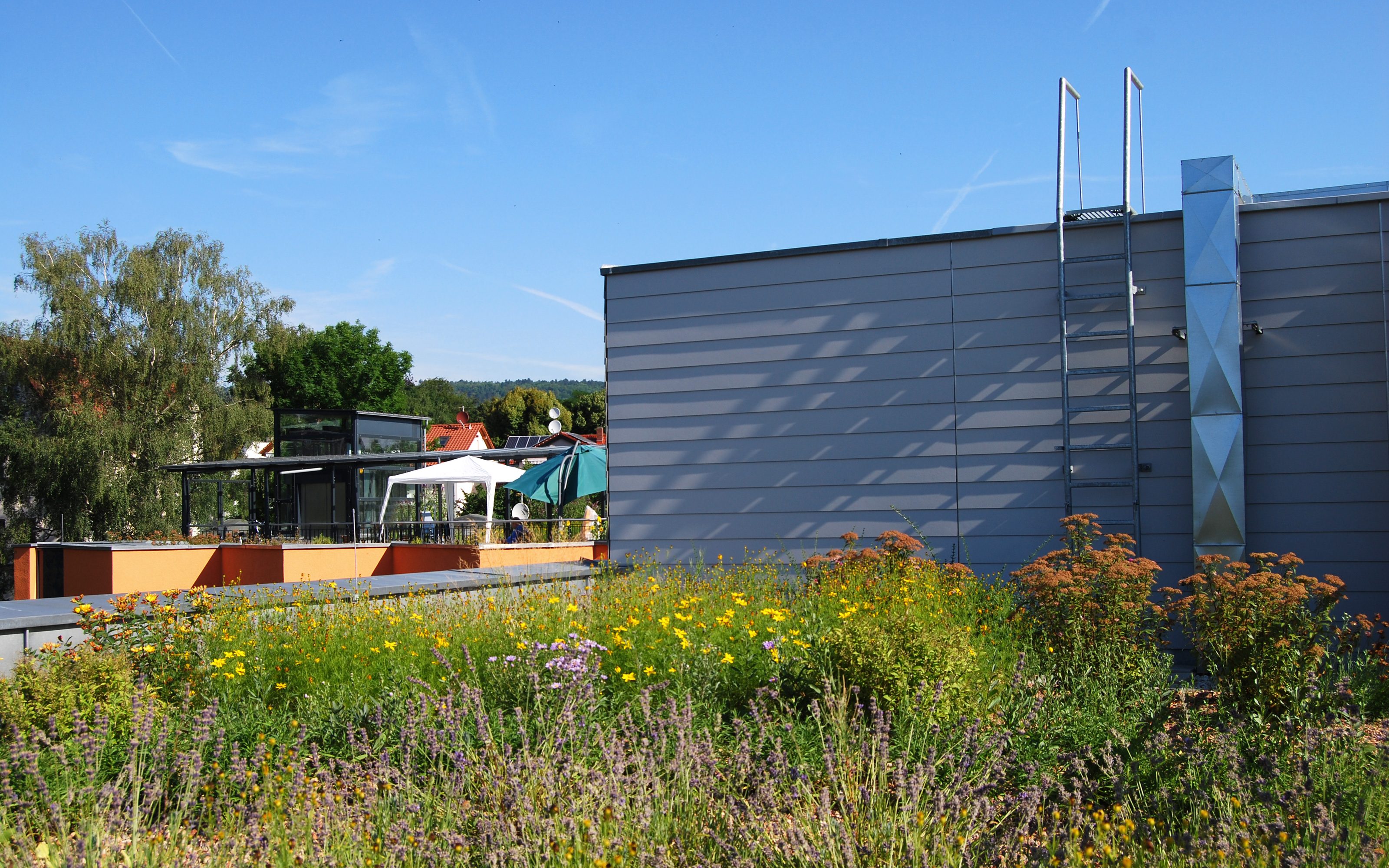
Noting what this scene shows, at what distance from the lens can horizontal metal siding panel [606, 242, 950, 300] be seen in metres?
7.91

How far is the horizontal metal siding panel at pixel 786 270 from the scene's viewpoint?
312 inches

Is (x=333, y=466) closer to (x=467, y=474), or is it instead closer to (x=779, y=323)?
(x=467, y=474)

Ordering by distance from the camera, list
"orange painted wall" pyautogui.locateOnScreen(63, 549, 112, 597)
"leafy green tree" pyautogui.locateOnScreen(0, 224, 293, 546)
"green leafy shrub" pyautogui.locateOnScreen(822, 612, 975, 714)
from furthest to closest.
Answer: "leafy green tree" pyautogui.locateOnScreen(0, 224, 293, 546), "orange painted wall" pyautogui.locateOnScreen(63, 549, 112, 597), "green leafy shrub" pyautogui.locateOnScreen(822, 612, 975, 714)

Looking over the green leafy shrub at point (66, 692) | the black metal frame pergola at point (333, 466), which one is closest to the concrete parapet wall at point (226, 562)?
the black metal frame pergola at point (333, 466)

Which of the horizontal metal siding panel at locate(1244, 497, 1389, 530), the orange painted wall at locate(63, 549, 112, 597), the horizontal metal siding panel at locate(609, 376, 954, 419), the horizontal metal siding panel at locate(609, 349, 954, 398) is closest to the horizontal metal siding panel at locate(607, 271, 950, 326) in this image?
the horizontal metal siding panel at locate(609, 349, 954, 398)

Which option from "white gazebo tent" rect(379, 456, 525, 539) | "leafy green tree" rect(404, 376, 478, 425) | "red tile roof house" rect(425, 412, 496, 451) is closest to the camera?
"white gazebo tent" rect(379, 456, 525, 539)

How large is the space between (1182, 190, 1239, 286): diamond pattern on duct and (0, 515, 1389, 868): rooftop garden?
2.33m

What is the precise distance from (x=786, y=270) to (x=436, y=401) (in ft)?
208

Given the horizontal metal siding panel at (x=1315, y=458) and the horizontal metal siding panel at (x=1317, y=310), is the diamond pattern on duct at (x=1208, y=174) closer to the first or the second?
the horizontal metal siding panel at (x=1317, y=310)

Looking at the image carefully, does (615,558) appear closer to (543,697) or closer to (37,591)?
(543,697)

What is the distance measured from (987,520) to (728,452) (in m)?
2.26

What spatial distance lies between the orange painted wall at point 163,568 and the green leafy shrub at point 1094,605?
1518cm

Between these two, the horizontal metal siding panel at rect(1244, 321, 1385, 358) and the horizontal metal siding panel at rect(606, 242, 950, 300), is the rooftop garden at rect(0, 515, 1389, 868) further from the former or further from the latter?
the horizontal metal siding panel at rect(606, 242, 950, 300)

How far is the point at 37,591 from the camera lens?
17797 mm
